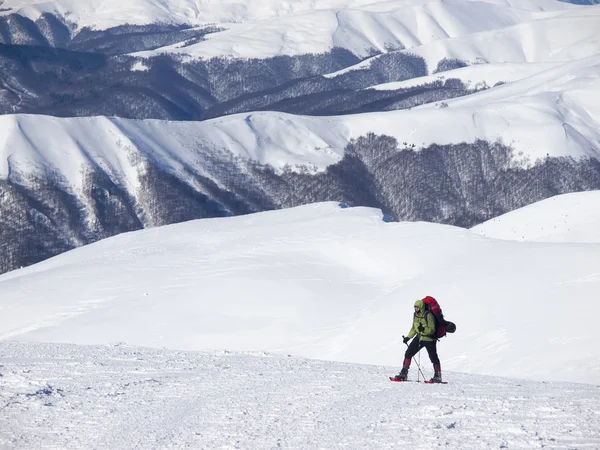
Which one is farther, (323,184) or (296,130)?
(296,130)

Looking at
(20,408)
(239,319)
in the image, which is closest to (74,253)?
(239,319)

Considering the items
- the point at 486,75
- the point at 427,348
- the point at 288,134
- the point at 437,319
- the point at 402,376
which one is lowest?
the point at 402,376

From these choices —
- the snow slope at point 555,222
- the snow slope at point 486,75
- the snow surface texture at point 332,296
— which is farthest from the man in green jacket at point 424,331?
the snow slope at point 486,75

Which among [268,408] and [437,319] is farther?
[437,319]

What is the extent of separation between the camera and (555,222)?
3428cm

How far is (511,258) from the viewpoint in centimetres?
2491

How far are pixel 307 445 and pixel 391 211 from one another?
3096 inches

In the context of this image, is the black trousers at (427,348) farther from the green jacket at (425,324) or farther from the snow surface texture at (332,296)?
the snow surface texture at (332,296)

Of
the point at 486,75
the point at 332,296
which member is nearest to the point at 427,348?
the point at 332,296

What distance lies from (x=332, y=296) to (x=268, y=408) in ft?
45.5

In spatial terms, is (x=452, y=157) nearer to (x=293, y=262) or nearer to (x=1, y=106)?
(x=293, y=262)

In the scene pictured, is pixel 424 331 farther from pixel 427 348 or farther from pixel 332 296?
pixel 332 296

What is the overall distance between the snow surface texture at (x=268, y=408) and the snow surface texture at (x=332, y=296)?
15.8 ft

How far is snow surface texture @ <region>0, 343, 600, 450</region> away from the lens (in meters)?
9.42
